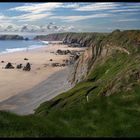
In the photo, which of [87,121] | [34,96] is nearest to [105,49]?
[34,96]

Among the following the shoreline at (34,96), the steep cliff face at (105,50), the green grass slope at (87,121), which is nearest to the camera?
the green grass slope at (87,121)

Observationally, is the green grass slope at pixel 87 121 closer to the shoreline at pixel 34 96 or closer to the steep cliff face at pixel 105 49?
the shoreline at pixel 34 96

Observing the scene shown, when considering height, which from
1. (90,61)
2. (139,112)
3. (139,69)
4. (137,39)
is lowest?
(90,61)

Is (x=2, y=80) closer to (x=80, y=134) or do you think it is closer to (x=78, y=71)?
(x=78, y=71)

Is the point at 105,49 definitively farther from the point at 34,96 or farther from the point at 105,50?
the point at 34,96

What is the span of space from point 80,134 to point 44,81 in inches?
2086

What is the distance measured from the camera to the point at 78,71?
58781mm

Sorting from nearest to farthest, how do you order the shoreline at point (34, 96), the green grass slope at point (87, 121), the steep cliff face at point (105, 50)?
the green grass slope at point (87, 121)
the shoreline at point (34, 96)
the steep cliff face at point (105, 50)

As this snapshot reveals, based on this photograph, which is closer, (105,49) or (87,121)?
(87,121)

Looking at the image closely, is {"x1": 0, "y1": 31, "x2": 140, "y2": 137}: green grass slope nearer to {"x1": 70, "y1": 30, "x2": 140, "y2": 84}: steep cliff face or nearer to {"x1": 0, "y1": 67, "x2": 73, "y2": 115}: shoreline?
{"x1": 0, "y1": 67, "x2": 73, "y2": 115}: shoreline

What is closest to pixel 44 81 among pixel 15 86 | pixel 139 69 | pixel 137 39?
pixel 15 86

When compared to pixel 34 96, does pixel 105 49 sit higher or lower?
higher

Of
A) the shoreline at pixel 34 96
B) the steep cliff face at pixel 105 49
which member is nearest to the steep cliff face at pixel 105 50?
the steep cliff face at pixel 105 49

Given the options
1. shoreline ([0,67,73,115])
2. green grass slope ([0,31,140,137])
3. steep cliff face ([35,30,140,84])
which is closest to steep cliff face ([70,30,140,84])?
steep cliff face ([35,30,140,84])
